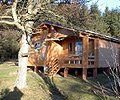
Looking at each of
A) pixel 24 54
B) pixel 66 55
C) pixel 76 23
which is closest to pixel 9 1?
pixel 24 54

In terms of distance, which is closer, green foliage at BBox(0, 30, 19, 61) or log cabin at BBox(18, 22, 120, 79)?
log cabin at BBox(18, 22, 120, 79)

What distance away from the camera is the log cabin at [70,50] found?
1659 centimetres

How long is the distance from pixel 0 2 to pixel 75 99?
841cm

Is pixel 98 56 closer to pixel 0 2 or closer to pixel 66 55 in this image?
pixel 66 55

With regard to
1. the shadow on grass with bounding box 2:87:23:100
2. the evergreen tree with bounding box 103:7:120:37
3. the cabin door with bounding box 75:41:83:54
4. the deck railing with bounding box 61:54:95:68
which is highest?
the evergreen tree with bounding box 103:7:120:37

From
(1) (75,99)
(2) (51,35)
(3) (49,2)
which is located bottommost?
(1) (75,99)

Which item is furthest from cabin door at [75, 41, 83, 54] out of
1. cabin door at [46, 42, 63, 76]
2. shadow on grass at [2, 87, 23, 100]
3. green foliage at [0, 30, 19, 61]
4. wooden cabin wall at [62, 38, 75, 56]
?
green foliage at [0, 30, 19, 61]

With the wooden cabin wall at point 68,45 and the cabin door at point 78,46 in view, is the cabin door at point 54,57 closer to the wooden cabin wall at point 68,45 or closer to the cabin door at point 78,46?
the wooden cabin wall at point 68,45

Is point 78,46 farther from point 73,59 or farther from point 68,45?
point 73,59

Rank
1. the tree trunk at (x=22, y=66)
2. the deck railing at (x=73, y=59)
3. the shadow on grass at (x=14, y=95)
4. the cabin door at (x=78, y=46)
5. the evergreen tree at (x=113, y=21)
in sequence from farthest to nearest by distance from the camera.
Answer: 1. the evergreen tree at (x=113, y=21)
2. the cabin door at (x=78, y=46)
3. the deck railing at (x=73, y=59)
4. the tree trunk at (x=22, y=66)
5. the shadow on grass at (x=14, y=95)

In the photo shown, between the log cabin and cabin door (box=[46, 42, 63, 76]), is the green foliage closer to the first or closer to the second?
the log cabin

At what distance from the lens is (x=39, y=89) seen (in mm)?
10906

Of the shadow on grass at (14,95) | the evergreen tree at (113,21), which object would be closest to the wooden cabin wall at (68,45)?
the shadow on grass at (14,95)

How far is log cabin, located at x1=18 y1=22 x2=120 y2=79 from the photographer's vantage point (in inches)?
653
